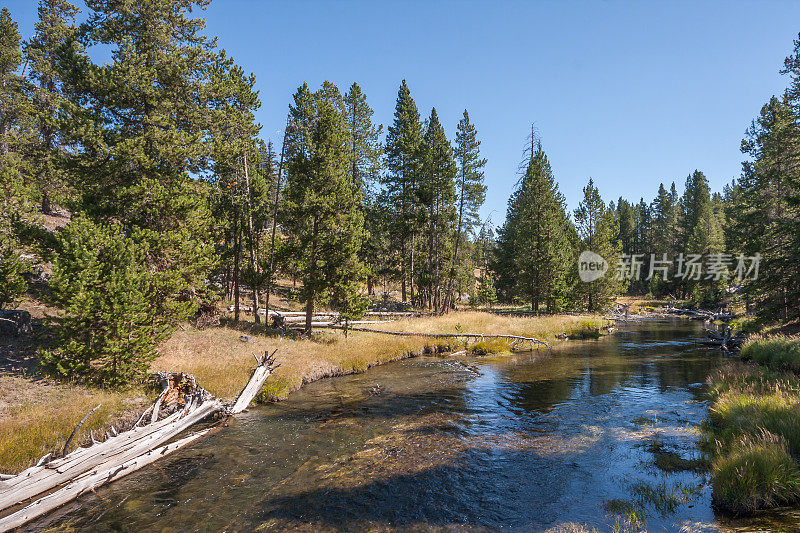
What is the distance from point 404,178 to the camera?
3991cm

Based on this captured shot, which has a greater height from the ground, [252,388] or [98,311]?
[98,311]

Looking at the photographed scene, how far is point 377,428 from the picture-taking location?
11.5 m

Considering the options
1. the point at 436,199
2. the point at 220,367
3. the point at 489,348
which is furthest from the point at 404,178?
the point at 220,367

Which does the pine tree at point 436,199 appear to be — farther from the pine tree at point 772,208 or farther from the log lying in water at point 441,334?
the pine tree at point 772,208

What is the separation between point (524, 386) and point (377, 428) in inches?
322

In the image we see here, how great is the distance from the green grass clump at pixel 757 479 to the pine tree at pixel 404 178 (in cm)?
3253

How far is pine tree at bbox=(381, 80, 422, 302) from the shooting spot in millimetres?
38875

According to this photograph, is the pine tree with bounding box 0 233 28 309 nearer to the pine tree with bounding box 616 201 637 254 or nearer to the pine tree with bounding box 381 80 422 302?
the pine tree with bounding box 381 80 422 302

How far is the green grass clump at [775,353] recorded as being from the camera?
596 inches

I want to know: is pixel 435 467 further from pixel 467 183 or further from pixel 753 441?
pixel 467 183

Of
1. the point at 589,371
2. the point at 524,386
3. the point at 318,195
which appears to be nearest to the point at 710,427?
the point at 524,386

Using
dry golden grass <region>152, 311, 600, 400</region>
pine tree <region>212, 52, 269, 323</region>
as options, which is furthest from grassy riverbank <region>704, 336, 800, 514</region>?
pine tree <region>212, 52, 269, 323</region>

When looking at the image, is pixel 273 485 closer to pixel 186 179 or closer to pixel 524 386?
pixel 524 386

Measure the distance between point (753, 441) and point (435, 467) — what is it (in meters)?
6.91
